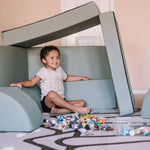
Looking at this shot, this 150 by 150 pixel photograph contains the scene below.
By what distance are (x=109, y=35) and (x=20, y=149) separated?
1.04m

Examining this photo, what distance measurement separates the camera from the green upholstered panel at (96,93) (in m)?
2.09

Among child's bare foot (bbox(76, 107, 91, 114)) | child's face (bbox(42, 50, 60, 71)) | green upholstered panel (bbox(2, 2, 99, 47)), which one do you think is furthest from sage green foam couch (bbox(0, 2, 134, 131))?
child's bare foot (bbox(76, 107, 91, 114))

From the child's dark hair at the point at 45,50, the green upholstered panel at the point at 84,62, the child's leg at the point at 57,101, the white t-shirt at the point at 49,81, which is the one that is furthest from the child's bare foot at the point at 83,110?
the child's dark hair at the point at 45,50

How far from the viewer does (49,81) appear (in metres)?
2.03

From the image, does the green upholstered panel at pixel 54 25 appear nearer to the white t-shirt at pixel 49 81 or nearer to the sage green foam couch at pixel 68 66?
the sage green foam couch at pixel 68 66

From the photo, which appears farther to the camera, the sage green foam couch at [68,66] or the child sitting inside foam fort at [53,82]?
the child sitting inside foam fort at [53,82]

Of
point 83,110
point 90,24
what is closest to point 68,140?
point 83,110

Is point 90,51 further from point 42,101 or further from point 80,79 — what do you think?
point 42,101


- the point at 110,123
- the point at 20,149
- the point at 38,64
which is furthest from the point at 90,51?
the point at 20,149

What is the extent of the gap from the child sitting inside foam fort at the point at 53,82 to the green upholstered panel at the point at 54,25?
0.64ft

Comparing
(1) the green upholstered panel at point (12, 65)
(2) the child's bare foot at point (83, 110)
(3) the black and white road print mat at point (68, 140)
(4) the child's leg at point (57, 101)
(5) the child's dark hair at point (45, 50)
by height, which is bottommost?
(3) the black and white road print mat at point (68, 140)

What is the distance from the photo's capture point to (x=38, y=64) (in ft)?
7.05

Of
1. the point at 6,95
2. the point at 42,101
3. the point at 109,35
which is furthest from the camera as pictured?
the point at 42,101

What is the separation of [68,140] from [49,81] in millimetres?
918
